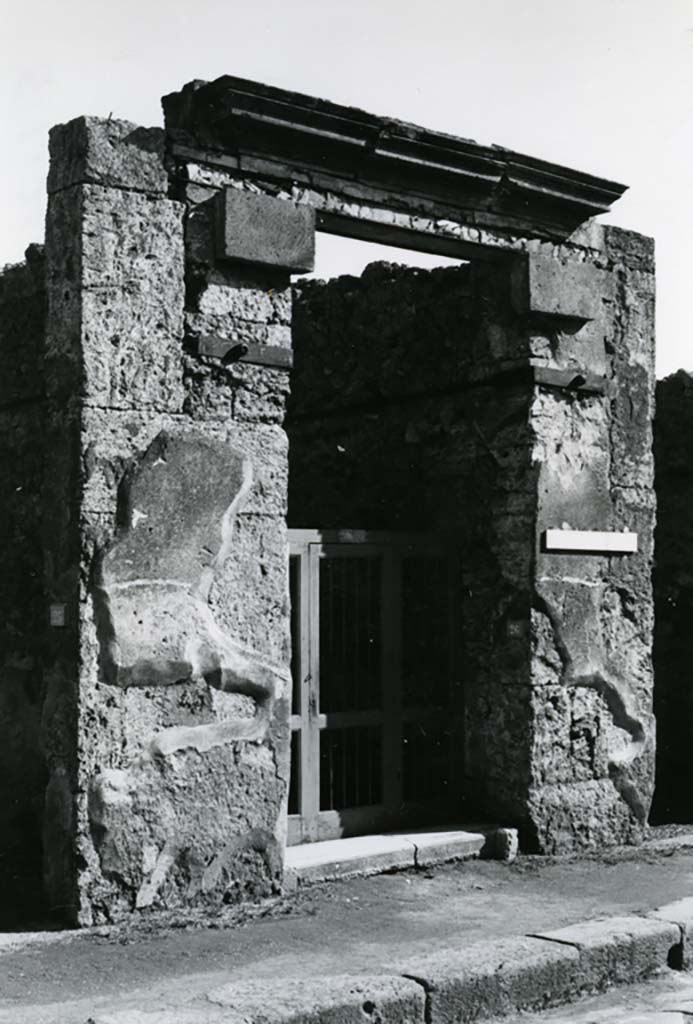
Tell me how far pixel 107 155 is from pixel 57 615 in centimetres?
180

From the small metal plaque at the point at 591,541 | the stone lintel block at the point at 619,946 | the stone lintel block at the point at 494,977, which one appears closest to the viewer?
the stone lintel block at the point at 494,977

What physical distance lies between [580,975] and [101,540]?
7.72 feet

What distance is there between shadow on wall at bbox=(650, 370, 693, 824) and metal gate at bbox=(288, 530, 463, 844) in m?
2.08

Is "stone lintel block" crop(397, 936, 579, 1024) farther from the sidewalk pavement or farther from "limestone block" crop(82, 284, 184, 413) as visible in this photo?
"limestone block" crop(82, 284, 184, 413)

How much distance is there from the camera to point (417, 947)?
5.04 m

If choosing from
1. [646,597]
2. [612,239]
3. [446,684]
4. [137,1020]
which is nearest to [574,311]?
[612,239]

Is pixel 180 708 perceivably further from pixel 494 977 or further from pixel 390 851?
pixel 494 977

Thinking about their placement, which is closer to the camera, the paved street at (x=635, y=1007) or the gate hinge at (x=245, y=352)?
the paved street at (x=635, y=1007)

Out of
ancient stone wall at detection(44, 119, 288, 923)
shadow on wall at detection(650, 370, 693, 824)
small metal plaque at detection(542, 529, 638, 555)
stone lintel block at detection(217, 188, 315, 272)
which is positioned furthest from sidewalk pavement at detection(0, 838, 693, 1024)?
stone lintel block at detection(217, 188, 315, 272)

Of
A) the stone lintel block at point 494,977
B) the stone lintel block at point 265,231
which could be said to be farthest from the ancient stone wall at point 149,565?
the stone lintel block at point 494,977

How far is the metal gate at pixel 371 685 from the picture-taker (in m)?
6.66

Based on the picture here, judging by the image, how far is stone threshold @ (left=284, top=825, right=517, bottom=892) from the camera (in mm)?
6086

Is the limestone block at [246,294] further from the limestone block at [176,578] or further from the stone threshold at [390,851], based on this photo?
the stone threshold at [390,851]

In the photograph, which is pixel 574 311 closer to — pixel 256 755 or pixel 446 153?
pixel 446 153
